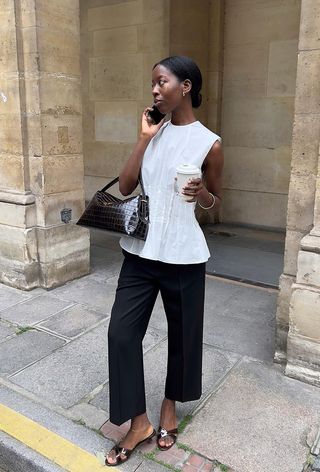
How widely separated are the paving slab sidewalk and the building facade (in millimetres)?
316

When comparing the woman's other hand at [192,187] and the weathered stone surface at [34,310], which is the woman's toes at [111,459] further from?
the weathered stone surface at [34,310]

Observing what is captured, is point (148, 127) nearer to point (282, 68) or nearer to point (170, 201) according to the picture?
point (170, 201)

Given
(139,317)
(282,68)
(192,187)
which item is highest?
(282,68)

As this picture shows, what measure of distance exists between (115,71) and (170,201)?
19.8ft

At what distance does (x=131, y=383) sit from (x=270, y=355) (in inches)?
61.5

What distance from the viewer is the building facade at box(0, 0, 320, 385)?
10.6ft

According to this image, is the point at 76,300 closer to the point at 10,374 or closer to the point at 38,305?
the point at 38,305

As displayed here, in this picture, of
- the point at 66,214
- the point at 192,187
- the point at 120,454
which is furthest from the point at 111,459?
the point at 66,214

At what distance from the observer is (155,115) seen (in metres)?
2.35

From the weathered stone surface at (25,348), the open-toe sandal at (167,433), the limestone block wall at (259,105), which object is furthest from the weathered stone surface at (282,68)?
the open-toe sandal at (167,433)

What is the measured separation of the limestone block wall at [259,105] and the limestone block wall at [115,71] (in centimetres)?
113

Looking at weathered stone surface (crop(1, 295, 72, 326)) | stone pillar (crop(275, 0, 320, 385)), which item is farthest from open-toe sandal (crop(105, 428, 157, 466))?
weathered stone surface (crop(1, 295, 72, 326))

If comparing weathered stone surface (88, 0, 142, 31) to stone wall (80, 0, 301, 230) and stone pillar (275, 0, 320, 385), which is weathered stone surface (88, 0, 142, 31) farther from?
stone pillar (275, 0, 320, 385)

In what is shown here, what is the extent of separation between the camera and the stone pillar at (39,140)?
15.2ft
